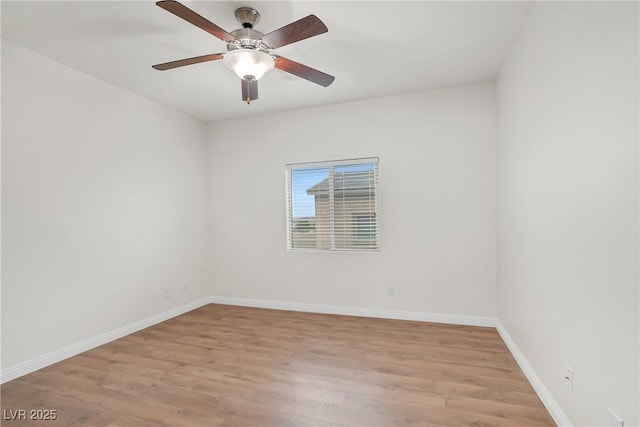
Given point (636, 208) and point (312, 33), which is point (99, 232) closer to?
point (312, 33)

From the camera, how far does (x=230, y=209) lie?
14.5 feet

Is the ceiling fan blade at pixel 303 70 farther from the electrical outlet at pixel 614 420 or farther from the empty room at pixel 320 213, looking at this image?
the electrical outlet at pixel 614 420

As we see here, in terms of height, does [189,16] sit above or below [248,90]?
above

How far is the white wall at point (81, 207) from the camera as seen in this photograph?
2439mm

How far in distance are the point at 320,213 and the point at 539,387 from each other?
8.91 ft

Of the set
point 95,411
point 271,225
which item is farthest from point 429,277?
point 95,411

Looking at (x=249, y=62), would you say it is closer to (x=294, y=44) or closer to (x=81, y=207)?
(x=294, y=44)

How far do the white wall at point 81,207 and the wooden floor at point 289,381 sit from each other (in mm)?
421

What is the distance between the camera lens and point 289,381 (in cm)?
229

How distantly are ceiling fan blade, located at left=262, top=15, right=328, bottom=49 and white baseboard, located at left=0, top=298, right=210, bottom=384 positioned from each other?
310 cm

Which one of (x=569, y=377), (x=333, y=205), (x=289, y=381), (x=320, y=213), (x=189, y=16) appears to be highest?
(x=189, y=16)

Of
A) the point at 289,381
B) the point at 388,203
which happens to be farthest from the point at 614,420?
the point at 388,203

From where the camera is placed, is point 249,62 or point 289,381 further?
point 289,381

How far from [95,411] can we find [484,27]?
3797mm
